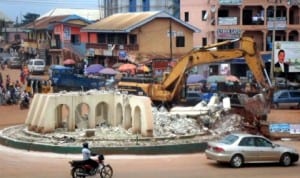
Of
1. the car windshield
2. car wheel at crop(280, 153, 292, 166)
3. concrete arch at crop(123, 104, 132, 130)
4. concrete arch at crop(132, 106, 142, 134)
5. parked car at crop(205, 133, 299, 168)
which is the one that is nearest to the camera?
parked car at crop(205, 133, 299, 168)

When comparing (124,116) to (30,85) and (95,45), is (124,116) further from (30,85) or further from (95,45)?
(95,45)

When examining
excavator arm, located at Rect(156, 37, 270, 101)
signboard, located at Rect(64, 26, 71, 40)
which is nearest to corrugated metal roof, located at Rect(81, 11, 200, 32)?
signboard, located at Rect(64, 26, 71, 40)

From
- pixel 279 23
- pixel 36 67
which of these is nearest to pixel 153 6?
pixel 36 67

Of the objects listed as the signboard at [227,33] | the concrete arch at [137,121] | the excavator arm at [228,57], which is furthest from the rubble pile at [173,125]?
the signboard at [227,33]

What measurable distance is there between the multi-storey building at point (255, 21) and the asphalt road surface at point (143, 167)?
38.7 metres

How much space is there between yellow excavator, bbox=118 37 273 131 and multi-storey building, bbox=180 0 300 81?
26700mm

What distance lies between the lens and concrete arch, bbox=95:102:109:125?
108 feet

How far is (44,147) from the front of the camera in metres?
28.5

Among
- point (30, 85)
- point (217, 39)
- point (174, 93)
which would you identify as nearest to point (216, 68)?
point (217, 39)

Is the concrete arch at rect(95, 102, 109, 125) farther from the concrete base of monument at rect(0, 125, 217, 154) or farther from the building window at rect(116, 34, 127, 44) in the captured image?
the building window at rect(116, 34, 127, 44)

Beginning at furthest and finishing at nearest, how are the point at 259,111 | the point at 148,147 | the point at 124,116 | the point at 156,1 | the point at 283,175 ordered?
the point at 156,1, the point at 259,111, the point at 124,116, the point at 148,147, the point at 283,175

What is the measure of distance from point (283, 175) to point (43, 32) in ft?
248

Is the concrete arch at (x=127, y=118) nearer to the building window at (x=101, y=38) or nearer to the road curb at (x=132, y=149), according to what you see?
the road curb at (x=132, y=149)

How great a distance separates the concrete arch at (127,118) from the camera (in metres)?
31.7
